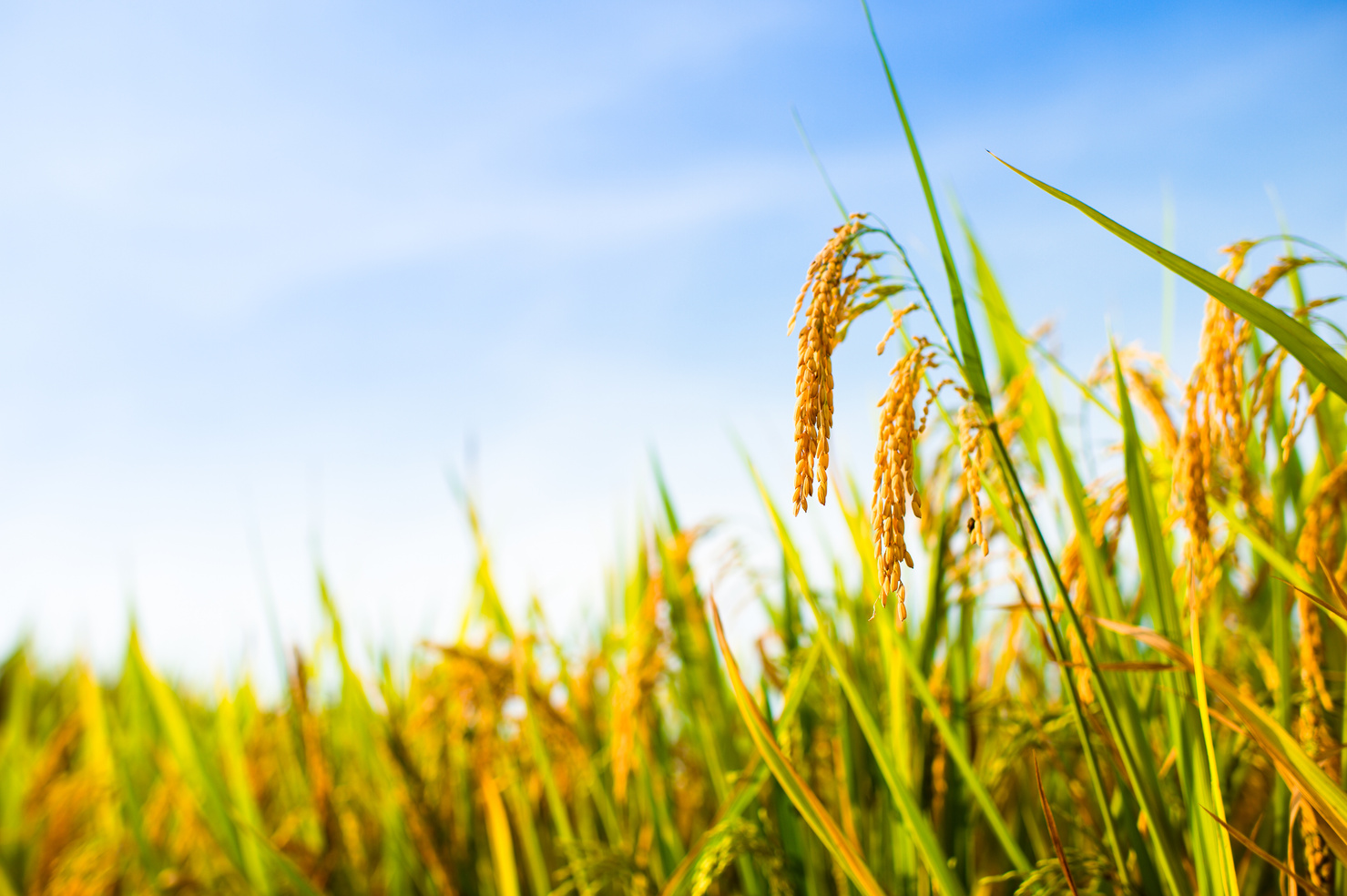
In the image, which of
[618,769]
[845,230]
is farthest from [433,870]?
[845,230]

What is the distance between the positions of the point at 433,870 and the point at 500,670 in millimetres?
545

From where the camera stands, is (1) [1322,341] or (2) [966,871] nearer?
(1) [1322,341]

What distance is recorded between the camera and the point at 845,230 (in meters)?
0.86

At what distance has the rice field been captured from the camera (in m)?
0.94

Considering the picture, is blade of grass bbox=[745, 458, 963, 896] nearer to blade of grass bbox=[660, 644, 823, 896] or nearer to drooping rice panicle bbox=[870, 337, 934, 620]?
blade of grass bbox=[660, 644, 823, 896]

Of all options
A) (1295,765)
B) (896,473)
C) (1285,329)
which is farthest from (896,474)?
(1295,765)

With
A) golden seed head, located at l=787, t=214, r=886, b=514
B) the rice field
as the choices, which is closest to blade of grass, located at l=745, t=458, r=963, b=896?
the rice field

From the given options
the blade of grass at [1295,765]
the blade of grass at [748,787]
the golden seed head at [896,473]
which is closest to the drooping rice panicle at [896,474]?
the golden seed head at [896,473]

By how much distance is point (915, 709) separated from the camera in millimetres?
1643

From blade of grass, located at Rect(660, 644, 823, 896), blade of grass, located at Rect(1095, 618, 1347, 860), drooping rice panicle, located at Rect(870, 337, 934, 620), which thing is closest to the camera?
drooping rice panicle, located at Rect(870, 337, 934, 620)

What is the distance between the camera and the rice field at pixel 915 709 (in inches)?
36.9

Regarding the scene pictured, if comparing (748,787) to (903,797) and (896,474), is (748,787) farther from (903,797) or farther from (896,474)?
(896,474)

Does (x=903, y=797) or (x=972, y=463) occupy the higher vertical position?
(x=972, y=463)

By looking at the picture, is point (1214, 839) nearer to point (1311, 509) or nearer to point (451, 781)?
point (1311, 509)
